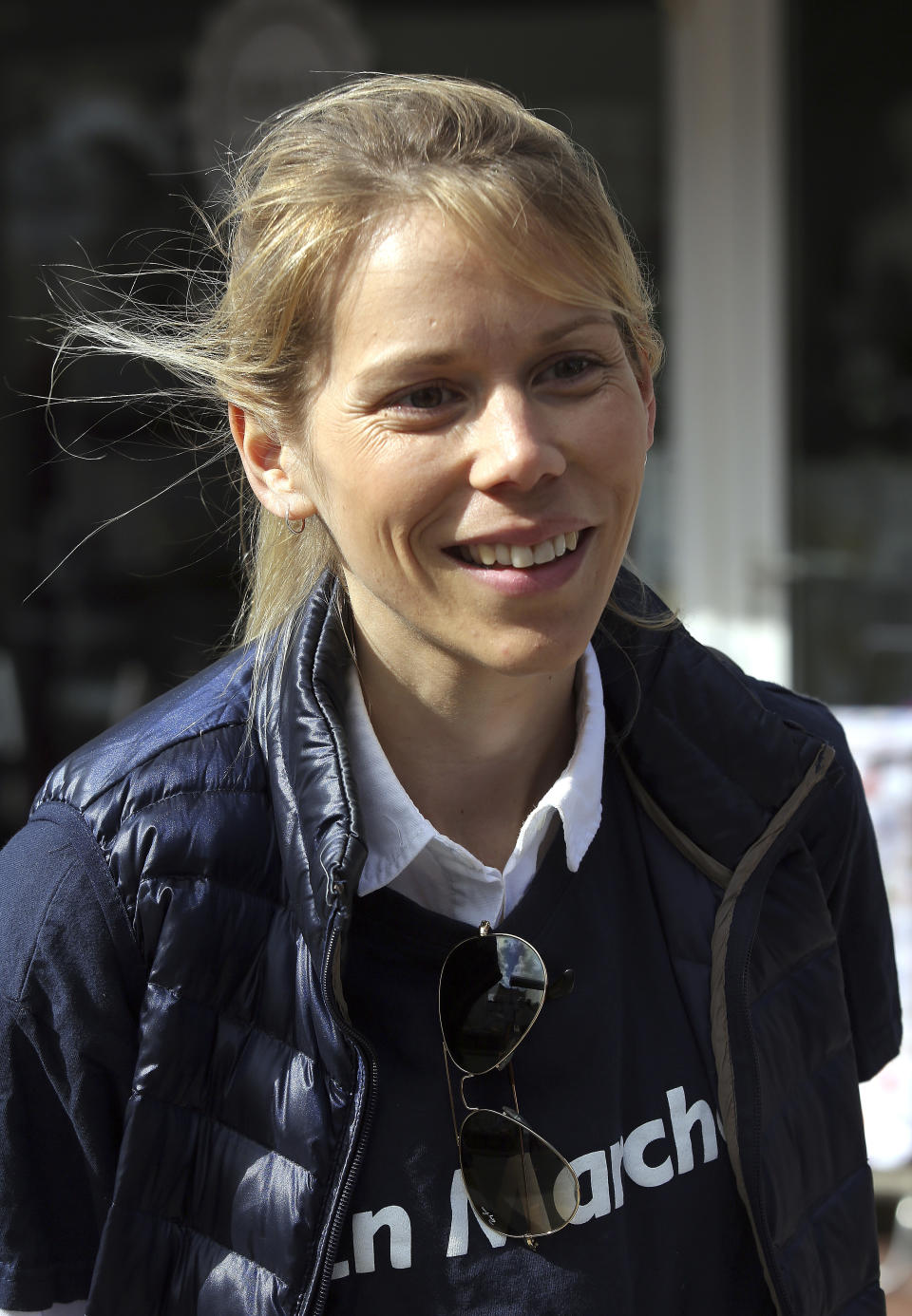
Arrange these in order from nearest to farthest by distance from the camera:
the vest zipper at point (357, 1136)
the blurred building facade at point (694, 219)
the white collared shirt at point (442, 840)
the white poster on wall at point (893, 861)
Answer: the vest zipper at point (357, 1136) → the white collared shirt at point (442, 840) → the white poster on wall at point (893, 861) → the blurred building facade at point (694, 219)

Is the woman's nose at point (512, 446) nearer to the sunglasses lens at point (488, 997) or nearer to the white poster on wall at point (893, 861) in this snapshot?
the sunglasses lens at point (488, 997)

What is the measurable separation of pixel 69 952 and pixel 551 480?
60 cm

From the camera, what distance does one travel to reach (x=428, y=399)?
126cm

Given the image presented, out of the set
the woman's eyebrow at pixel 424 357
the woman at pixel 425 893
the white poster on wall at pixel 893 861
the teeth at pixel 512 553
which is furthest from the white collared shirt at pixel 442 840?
the white poster on wall at pixel 893 861

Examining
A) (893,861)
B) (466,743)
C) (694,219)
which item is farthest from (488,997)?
(694,219)

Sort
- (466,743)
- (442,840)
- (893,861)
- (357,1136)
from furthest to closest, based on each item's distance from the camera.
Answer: (893,861)
(466,743)
(442,840)
(357,1136)

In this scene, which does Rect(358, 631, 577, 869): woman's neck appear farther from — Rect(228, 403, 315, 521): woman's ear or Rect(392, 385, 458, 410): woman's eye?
Rect(392, 385, 458, 410): woman's eye

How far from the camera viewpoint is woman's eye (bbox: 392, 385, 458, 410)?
1.25 metres

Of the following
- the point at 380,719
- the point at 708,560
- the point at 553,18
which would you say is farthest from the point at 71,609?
the point at 380,719

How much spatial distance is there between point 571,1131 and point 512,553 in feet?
1.79

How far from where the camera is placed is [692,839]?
1.46 m

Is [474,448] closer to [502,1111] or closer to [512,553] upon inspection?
[512,553]

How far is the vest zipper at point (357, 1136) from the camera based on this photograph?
120 centimetres

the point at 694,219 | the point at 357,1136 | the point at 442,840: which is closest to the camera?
the point at 357,1136
